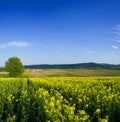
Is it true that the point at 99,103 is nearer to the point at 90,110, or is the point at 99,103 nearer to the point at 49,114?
the point at 90,110

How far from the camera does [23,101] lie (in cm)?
1250

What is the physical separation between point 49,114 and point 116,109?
3.21 metres

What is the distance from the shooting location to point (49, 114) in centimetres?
777

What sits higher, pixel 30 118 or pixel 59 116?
pixel 59 116

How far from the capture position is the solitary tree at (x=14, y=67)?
7456cm

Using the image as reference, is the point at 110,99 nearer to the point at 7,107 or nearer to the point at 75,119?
the point at 75,119

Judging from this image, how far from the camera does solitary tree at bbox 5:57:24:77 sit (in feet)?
245

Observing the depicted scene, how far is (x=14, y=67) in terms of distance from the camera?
75.1 metres

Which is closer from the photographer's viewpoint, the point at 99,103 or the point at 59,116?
the point at 59,116

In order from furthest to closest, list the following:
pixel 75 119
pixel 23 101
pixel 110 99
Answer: pixel 23 101
pixel 110 99
pixel 75 119

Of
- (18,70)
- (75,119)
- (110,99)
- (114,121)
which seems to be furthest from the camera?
(18,70)

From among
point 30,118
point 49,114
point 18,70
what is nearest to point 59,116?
point 49,114

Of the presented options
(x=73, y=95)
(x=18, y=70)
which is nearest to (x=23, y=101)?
(x=73, y=95)

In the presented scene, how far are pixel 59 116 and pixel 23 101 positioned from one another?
16.9 feet
